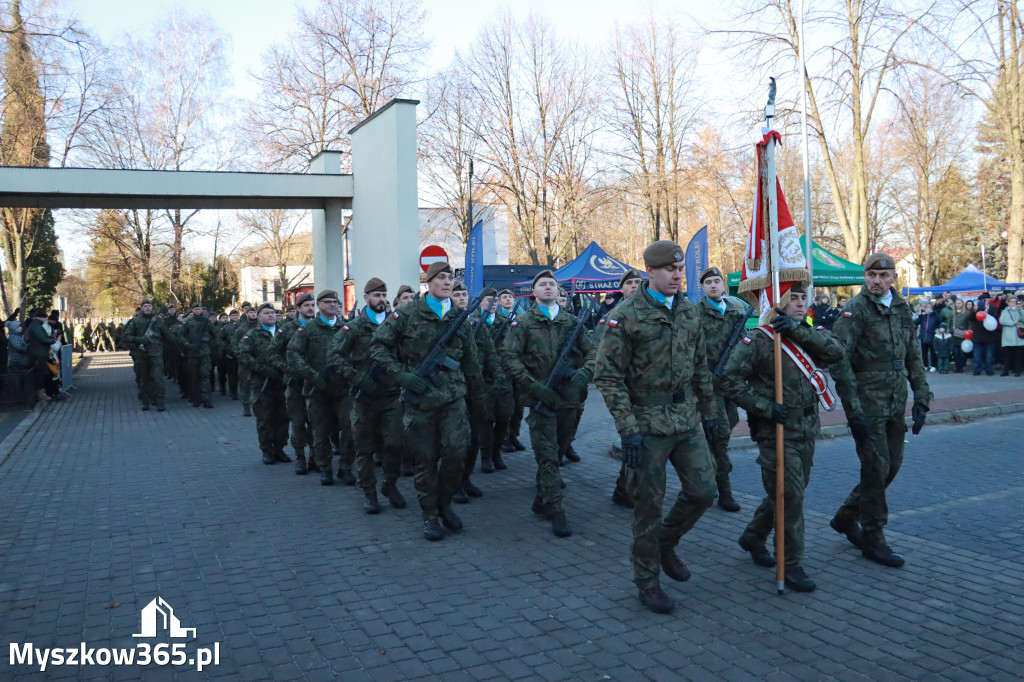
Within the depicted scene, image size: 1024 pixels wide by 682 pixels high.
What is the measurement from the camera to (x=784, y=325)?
5.05 m

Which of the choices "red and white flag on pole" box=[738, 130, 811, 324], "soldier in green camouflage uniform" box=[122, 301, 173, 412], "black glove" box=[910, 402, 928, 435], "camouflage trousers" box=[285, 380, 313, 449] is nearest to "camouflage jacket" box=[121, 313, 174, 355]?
"soldier in green camouflage uniform" box=[122, 301, 173, 412]

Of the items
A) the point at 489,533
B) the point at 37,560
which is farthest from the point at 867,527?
the point at 37,560

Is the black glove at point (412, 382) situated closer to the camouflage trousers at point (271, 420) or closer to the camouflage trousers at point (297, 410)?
the camouflage trousers at point (297, 410)

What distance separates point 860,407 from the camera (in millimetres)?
5617

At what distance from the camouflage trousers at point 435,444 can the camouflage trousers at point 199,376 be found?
1247 cm

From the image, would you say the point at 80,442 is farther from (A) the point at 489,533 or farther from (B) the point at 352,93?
(B) the point at 352,93

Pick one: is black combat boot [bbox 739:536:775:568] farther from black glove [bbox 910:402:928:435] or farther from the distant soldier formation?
black glove [bbox 910:402:928:435]

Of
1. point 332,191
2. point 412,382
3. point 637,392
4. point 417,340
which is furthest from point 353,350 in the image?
point 332,191

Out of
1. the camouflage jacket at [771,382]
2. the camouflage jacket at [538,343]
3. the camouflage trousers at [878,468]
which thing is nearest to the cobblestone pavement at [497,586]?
the camouflage trousers at [878,468]

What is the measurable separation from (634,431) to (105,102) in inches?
1395

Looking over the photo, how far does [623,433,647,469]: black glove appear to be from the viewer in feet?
15.1

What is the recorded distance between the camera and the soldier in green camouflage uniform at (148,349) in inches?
655

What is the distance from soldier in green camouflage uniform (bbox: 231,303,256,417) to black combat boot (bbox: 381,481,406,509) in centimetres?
722

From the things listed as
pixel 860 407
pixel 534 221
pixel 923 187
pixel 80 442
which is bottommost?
pixel 80 442
